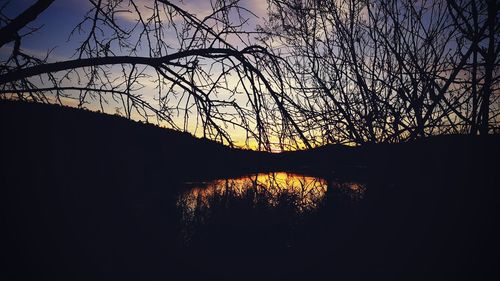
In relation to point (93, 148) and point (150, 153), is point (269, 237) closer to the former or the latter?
point (93, 148)

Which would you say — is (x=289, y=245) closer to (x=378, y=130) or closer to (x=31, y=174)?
(x=378, y=130)

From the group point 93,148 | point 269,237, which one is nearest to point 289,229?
point 269,237

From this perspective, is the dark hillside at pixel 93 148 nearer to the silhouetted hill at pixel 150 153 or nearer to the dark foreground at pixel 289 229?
the silhouetted hill at pixel 150 153

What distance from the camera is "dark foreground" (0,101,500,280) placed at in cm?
252

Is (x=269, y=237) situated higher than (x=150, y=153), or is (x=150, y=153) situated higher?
(x=150, y=153)

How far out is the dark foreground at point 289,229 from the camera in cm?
252

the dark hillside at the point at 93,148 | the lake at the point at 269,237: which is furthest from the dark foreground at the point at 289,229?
the dark hillside at the point at 93,148

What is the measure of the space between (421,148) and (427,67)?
1.35 meters

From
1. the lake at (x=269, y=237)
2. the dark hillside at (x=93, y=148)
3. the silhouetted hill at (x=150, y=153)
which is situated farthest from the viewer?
the dark hillside at (x=93, y=148)

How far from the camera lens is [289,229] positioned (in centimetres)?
332

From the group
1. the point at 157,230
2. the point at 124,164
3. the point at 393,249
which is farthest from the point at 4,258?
the point at 124,164

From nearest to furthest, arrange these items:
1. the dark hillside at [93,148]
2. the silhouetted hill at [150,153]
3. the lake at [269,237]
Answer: the lake at [269,237], the silhouetted hill at [150,153], the dark hillside at [93,148]

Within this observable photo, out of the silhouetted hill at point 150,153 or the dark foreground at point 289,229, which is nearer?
the dark foreground at point 289,229

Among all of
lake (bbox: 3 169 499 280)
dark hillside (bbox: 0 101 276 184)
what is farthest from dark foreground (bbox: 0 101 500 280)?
dark hillside (bbox: 0 101 276 184)
